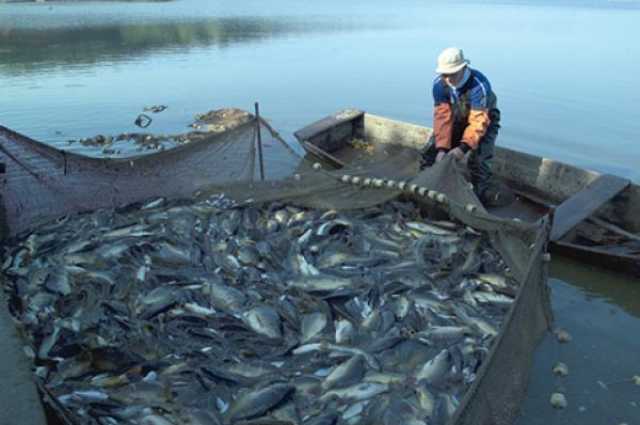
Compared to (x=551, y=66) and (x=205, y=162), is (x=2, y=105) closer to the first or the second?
(x=205, y=162)

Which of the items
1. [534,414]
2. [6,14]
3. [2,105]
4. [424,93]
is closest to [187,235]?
[534,414]

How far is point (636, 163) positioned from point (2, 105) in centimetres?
1868

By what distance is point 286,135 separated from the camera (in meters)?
14.6

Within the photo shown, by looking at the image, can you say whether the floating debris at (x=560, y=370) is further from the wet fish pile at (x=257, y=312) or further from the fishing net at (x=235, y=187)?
the wet fish pile at (x=257, y=312)

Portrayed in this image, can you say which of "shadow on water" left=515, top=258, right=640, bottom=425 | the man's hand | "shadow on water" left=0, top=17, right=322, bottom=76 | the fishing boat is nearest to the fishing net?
the man's hand

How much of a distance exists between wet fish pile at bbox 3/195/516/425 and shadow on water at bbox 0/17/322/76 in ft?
64.9

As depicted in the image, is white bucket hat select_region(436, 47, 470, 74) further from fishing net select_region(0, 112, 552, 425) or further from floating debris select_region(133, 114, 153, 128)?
floating debris select_region(133, 114, 153, 128)

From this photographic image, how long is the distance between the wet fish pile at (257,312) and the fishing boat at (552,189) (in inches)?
68.9

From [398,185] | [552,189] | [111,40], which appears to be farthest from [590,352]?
[111,40]

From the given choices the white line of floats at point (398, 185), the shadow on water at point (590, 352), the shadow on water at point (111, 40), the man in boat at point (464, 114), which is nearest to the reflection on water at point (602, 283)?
the shadow on water at point (590, 352)

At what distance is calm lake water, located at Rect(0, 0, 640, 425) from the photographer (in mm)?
5828

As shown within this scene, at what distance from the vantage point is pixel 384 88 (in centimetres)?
2095

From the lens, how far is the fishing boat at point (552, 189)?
702 centimetres

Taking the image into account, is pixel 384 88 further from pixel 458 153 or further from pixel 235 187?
pixel 235 187
